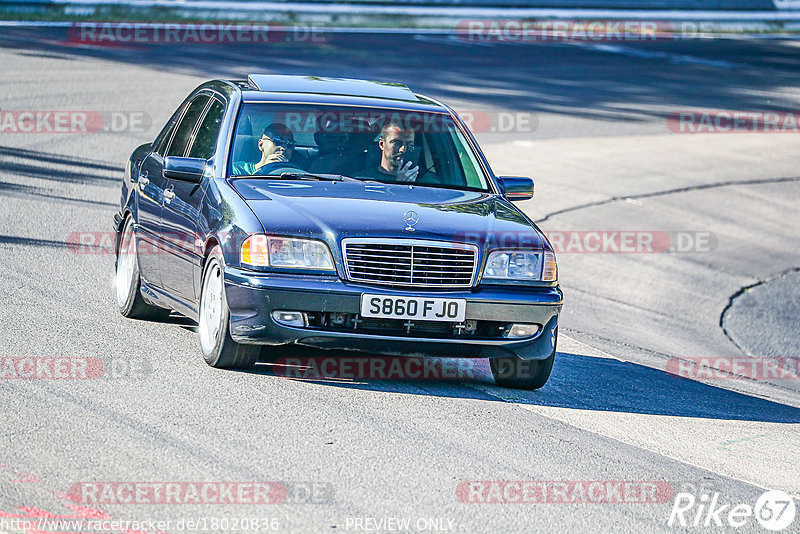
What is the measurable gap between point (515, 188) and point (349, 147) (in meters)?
1.13

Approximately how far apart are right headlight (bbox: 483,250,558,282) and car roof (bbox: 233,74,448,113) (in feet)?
5.50

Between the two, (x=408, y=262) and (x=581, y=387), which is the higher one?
(x=408, y=262)

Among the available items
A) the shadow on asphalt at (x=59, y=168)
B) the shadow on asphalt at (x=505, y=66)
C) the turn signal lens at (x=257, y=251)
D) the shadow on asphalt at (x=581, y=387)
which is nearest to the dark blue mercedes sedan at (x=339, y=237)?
the turn signal lens at (x=257, y=251)

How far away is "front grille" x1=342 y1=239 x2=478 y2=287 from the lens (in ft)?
22.8

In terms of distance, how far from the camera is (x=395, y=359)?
8.09m

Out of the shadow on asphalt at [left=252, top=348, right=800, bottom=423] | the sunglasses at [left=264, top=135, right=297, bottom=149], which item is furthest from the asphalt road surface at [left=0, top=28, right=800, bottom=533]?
the sunglasses at [left=264, top=135, right=297, bottom=149]

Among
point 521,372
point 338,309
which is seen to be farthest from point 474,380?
point 338,309

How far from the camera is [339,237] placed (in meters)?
6.93

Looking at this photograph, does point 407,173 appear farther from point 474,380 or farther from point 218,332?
point 218,332

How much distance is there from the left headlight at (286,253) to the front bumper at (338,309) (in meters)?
0.07

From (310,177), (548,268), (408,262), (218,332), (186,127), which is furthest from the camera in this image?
(186,127)

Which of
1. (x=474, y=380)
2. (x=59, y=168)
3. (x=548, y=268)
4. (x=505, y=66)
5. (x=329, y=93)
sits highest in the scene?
(x=329, y=93)

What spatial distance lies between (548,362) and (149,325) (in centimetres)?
276

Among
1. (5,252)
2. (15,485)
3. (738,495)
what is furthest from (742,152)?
(15,485)
